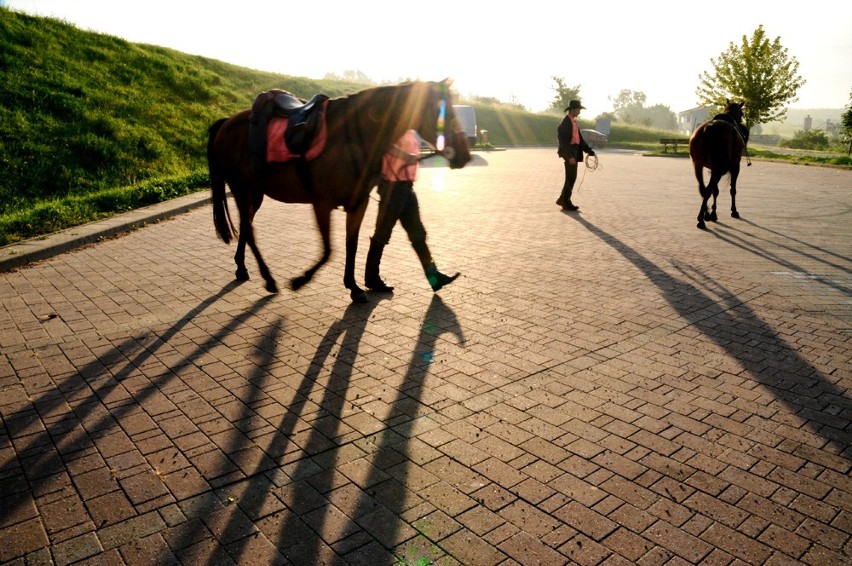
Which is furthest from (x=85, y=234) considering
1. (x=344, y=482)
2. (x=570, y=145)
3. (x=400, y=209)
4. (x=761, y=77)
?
(x=761, y=77)

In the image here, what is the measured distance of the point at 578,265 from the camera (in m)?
8.19

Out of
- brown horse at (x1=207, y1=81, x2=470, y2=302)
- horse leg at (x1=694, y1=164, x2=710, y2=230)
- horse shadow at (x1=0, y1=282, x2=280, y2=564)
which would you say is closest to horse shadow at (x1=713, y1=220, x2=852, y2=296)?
horse leg at (x1=694, y1=164, x2=710, y2=230)

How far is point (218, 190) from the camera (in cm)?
740

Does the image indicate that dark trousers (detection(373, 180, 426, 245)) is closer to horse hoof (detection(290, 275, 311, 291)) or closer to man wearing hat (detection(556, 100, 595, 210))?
horse hoof (detection(290, 275, 311, 291))

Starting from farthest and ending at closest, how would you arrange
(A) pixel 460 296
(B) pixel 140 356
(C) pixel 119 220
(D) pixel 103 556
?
1. (C) pixel 119 220
2. (A) pixel 460 296
3. (B) pixel 140 356
4. (D) pixel 103 556

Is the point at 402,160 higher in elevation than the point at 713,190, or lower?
higher

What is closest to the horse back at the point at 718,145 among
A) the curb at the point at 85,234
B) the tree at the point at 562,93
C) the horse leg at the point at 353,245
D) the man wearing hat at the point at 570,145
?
the man wearing hat at the point at 570,145

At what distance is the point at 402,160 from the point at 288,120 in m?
1.17

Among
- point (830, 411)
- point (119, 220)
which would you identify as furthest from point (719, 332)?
point (119, 220)

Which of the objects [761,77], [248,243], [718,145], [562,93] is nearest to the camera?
[248,243]

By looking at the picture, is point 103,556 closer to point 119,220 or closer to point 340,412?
point 340,412

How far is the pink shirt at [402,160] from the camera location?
6367mm

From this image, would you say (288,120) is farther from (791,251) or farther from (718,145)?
(718,145)

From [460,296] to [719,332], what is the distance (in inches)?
99.1
